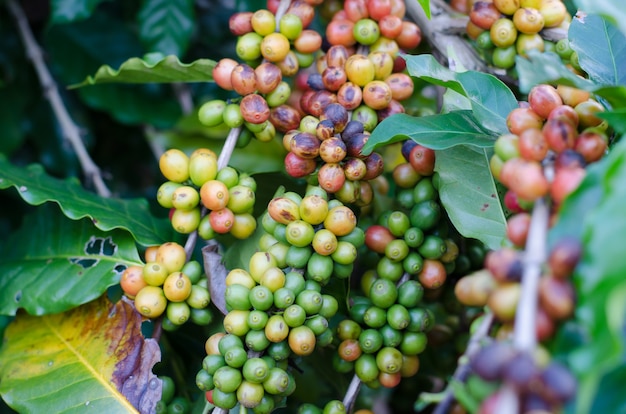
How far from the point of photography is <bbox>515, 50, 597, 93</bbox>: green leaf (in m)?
0.95

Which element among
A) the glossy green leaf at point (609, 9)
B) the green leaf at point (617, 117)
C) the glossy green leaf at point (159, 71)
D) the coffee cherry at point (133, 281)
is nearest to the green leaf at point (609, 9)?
the glossy green leaf at point (609, 9)

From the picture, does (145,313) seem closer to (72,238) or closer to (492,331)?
(72,238)

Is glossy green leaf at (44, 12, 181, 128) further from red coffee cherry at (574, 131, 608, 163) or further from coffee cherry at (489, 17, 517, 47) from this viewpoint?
red coffee cherry at (574, 131, 608, 163)

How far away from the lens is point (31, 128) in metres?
2.49

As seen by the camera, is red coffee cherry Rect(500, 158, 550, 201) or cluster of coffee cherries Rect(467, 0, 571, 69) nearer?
red coffee cherry Rect(500, 158, 550, 201)

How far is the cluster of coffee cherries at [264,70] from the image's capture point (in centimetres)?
139

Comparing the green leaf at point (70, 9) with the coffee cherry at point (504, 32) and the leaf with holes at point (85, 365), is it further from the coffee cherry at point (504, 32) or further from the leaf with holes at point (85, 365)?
the coffee cherry at point (504, 32)

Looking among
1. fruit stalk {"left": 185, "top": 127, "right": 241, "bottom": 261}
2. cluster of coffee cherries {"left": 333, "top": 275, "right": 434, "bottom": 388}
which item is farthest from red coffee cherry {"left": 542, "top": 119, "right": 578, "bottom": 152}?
fruit stalk {"left": 185, "top": 127, "right": 241, "bottom": 261}

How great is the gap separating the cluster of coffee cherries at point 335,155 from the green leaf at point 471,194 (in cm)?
15

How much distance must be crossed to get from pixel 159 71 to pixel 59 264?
0.53 metres

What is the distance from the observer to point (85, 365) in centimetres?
136

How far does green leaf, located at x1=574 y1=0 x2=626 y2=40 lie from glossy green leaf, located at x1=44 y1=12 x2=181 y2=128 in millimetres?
1602

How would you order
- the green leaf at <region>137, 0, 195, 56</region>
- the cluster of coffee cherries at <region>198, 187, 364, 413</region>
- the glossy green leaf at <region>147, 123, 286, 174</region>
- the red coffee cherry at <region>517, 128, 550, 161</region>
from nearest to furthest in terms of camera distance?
1. the red coffee cherry at <region>517, 128, 550, 161</region>
2. the cluster of coffee cherries at <region>198, 187, 364, 413</region>
3. the glossy green leaf at <region>147, 123, 286, 174</region>
4. the green leaf at <region>137, 0, 195, 56</region>

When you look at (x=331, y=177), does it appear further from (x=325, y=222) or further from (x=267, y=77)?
(x=267, y=77)
